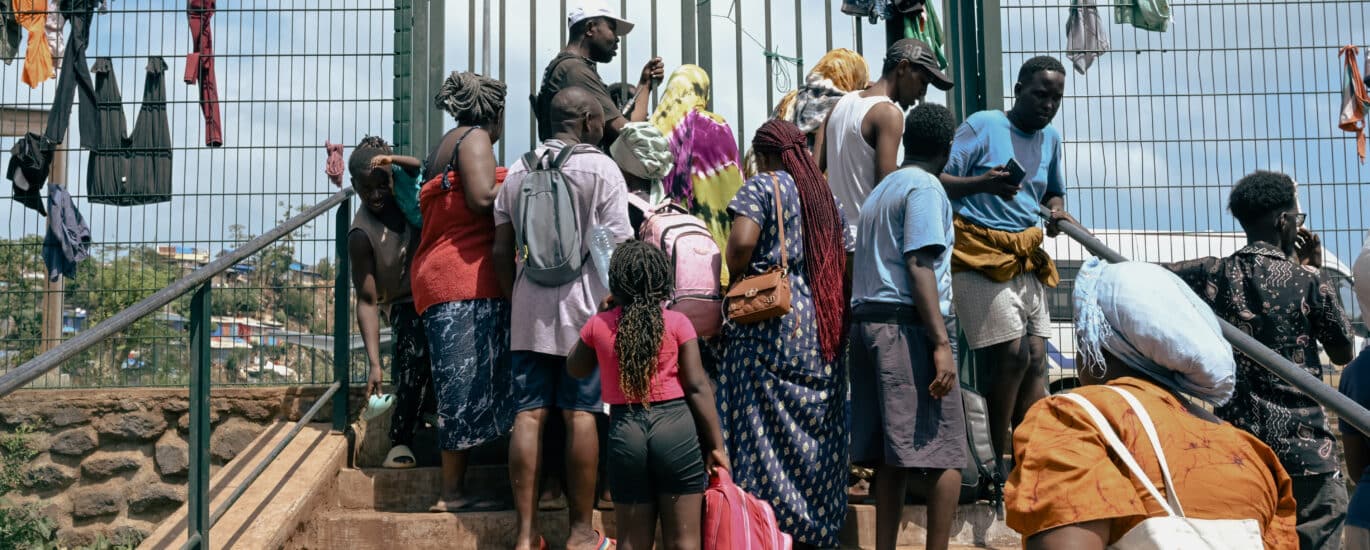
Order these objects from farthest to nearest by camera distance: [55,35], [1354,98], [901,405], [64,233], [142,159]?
1. [55,35]
2. [1354,98]
3. [64,233]
4. [142,159]
5. [901,405]

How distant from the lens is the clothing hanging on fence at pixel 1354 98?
7484 millimetres

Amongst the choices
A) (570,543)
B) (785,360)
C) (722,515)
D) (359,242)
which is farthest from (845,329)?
(359,242)

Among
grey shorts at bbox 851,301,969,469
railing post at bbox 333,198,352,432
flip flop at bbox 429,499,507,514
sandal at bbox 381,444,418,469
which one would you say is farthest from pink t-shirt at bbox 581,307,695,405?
railing post at bbox 333,198,352,432

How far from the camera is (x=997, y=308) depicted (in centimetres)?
534

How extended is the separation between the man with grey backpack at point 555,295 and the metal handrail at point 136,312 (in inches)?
37.2

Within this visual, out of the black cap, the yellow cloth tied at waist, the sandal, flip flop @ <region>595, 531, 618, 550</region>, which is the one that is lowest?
flip flop @ <region>595, 531, 618, 550</region>

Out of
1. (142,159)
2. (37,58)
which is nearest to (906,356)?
(142,159)

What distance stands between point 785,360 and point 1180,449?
2.38 meters

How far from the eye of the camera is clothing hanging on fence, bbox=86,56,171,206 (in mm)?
7031

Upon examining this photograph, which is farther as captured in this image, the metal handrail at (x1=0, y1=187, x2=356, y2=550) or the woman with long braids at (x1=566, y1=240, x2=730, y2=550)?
the woman with long braids at (x1=566, y1=240, x2=730, y2=550)

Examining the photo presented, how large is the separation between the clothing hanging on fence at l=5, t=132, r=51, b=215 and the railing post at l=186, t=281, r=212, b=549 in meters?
3.77

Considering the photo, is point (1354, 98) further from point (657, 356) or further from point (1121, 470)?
point (1121, 470)

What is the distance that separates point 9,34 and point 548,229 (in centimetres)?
519

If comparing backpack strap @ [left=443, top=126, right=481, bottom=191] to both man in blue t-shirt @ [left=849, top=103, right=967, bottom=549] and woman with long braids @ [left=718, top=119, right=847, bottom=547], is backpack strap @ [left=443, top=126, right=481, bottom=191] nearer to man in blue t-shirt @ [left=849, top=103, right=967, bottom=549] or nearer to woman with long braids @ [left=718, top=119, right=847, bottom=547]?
woman with long braids @ [left=718, top=119, right=847, bottom=547]
